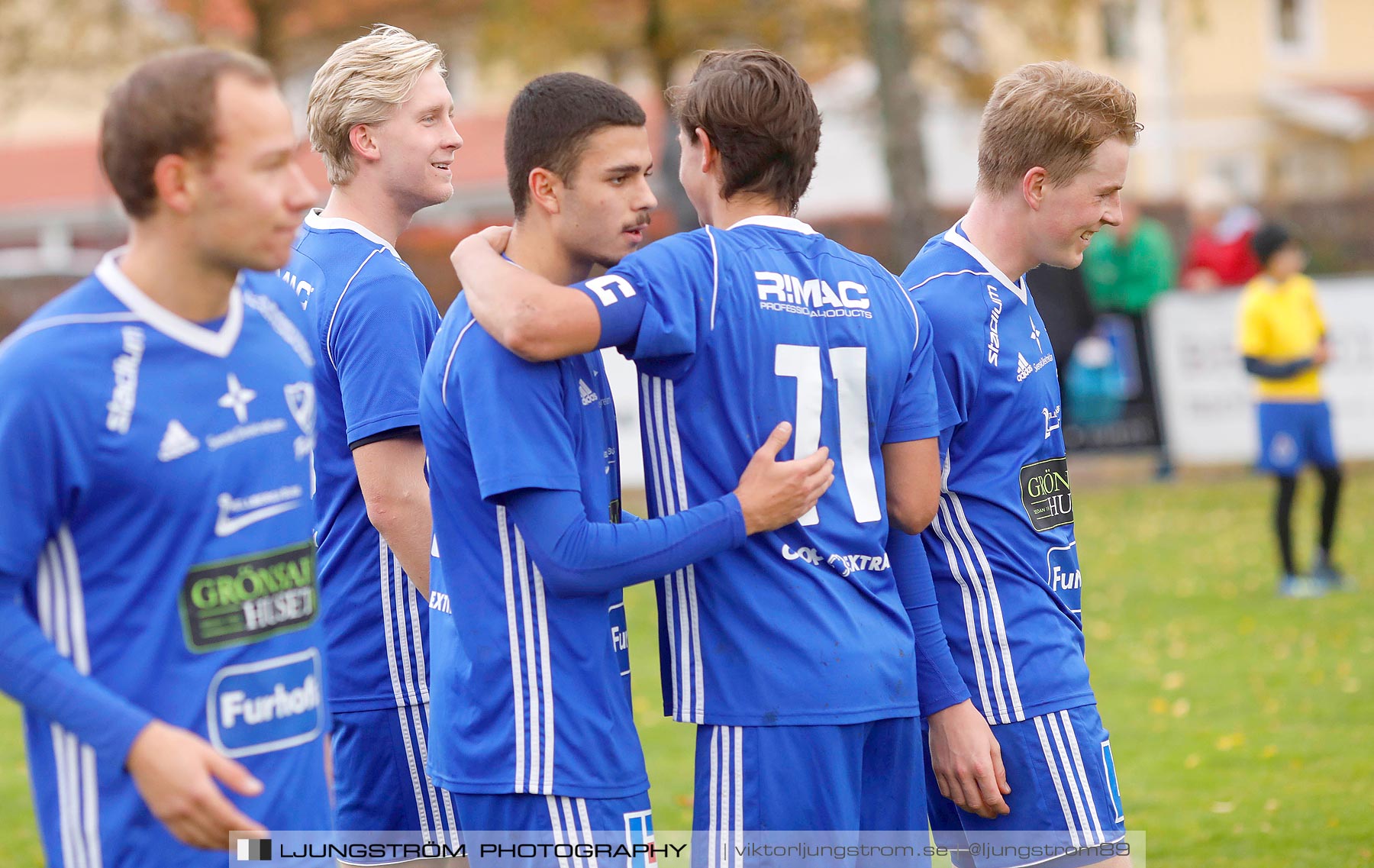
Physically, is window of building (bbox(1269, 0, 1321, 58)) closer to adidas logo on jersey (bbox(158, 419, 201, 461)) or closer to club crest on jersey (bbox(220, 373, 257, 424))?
club crest on jersey (bbox(220, 373, 257, 424))

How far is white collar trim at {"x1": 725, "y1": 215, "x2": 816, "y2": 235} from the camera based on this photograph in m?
3.13

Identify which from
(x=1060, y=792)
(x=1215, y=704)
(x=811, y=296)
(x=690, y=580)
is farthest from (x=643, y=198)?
(x=1215, y=704)

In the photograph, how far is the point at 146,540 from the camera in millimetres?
2564

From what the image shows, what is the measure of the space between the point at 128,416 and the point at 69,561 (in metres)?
0.27

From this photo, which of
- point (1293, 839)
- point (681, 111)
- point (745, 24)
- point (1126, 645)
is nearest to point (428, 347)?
point (681, 111)

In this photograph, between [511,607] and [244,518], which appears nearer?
[244,518]

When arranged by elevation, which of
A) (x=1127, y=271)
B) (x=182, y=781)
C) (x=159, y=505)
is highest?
(x=1127, y=271)

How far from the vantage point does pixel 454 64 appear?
103 ft

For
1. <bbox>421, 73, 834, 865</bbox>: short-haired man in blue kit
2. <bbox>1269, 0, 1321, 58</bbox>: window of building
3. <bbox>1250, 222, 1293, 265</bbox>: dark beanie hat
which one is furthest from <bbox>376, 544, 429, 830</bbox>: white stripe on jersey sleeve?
<bbox>1269, 0, 1321, 58</bbox>: window of building

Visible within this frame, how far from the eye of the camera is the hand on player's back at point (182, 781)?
8.00 ft

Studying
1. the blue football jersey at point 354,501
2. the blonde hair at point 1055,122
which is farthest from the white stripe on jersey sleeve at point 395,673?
the blonde hair at point 1055,122

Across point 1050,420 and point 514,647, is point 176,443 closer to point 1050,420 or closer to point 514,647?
point 514,647

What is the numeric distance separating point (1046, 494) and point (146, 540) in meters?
2.06

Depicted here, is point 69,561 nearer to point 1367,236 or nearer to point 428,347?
point 428,347
